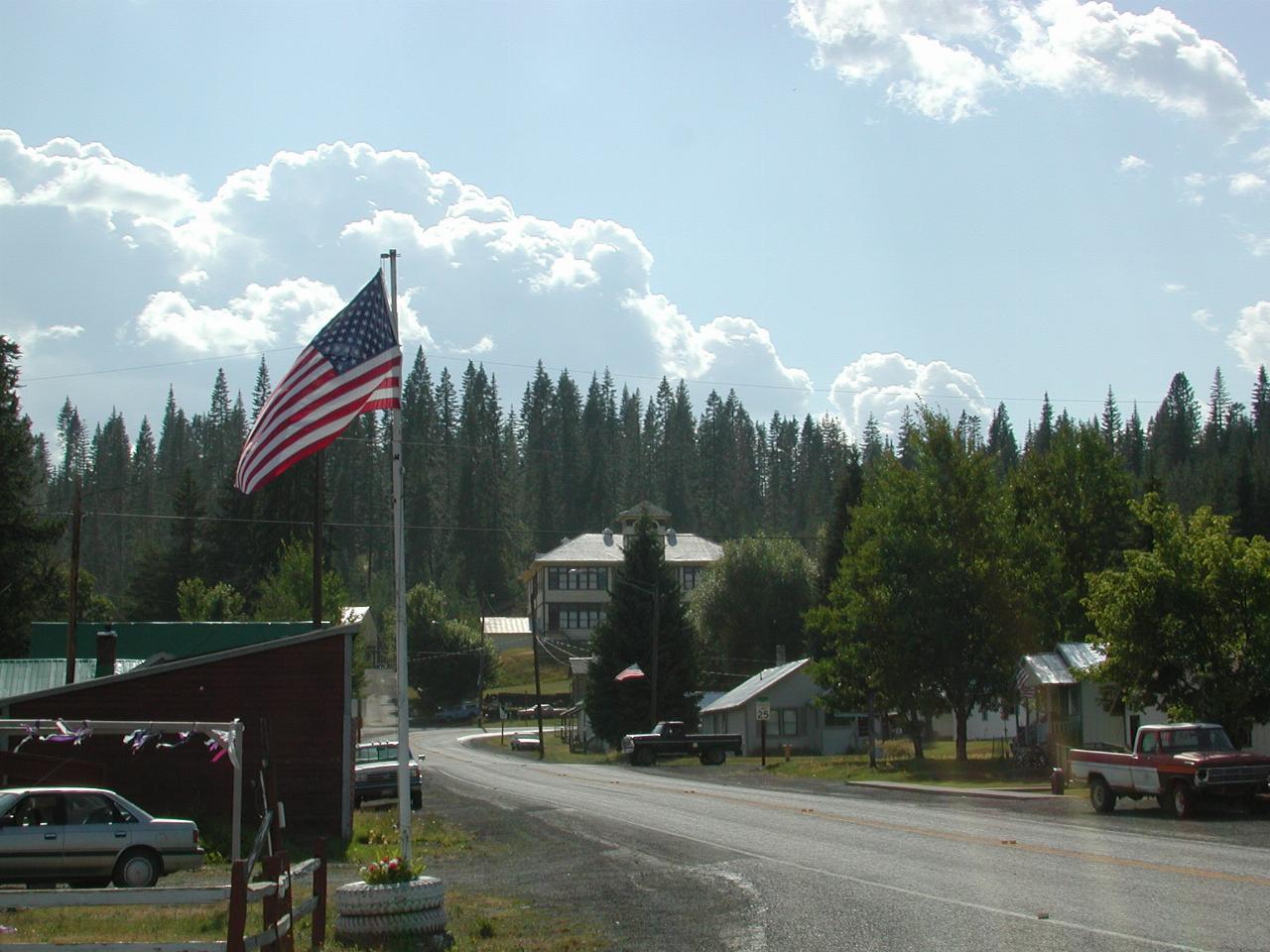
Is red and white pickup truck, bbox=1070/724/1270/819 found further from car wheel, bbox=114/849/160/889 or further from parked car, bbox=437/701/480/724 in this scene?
parked car, bbox=437/701/480/724

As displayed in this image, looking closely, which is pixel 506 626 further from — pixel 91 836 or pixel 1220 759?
pixel 91 836

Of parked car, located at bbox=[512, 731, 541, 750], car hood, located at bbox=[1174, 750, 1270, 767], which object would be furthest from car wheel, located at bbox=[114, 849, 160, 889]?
parked car, located at bbox=[512, 731, 541, 750]

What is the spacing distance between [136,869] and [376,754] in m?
17.9

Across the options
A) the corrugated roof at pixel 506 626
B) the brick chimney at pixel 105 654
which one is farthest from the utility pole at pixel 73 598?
the corrugated roof at pixel 506 626

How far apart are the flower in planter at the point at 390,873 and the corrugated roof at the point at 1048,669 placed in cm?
3273

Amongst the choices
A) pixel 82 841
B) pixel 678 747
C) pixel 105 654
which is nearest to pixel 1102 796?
pixel 82 841

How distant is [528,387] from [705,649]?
330 ft

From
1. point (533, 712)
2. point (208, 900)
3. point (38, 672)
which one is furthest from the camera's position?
point (533, 712)

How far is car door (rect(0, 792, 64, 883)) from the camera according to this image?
18547mm

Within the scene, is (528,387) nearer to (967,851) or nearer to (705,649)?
(705,649)

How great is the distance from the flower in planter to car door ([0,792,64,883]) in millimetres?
8448

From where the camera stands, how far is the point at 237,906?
8906 millimetres

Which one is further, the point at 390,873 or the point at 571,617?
the point at 571,617

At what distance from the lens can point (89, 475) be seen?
18400 centimetres
